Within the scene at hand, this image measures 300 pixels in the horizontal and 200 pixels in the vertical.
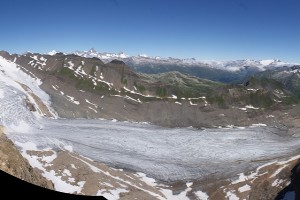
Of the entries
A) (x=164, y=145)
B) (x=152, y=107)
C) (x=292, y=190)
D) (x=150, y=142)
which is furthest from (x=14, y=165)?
(x=152, y=107)

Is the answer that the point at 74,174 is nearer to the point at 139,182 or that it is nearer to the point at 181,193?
the point at 139,182

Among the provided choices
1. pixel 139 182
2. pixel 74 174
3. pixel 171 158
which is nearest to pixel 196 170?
pixel 171 158

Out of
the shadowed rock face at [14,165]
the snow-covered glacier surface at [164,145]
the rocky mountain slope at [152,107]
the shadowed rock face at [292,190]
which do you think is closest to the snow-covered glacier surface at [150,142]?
the snow-covered glacier surface at [164,145]

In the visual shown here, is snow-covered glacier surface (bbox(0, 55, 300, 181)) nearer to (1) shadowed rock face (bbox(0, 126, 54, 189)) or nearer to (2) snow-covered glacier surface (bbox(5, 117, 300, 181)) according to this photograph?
(2) snow-covered glacier surface (bbox(5, 117, 300, 181))

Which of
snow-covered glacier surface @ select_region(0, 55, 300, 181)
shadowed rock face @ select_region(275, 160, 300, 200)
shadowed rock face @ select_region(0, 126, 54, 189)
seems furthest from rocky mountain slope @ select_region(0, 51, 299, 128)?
shadowed rock face @ select_region(0, 126, 54, 189)

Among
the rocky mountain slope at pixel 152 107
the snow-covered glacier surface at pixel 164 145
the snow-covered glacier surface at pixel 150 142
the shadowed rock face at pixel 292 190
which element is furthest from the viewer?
the rocky mountain slope at pixel 152 107

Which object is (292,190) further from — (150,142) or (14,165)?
(150,142)

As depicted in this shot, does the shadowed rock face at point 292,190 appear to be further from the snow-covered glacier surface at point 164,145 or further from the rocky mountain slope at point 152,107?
the rocky mountain slope at point 152,107

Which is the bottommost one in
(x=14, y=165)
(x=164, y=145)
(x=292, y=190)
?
(x=164, y=145)
